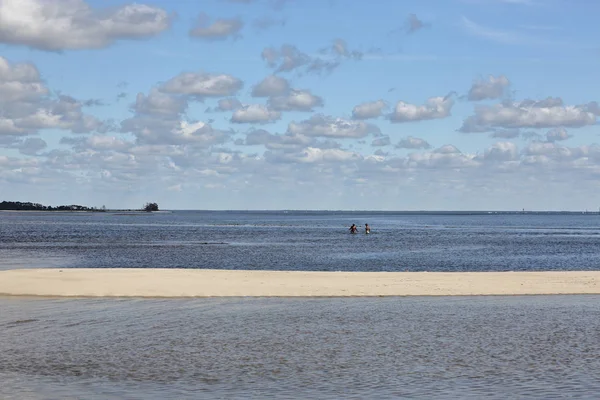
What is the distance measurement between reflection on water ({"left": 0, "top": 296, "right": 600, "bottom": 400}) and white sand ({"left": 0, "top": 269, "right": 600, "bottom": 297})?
279 centimetres

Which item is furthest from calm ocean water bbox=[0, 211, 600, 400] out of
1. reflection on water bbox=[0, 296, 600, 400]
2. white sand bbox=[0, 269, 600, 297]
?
white sand bbox=[0, 269, 600, 297]

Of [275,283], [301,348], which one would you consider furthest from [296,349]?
[275,283]

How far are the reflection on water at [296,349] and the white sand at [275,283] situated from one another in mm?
2794

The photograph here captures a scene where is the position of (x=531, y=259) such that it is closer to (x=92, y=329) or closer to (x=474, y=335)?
(x=474, y=335)

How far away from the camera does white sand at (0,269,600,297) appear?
34.1 metres

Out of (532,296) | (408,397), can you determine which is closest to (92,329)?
(408,397)

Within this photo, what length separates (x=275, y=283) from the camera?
37469 mm

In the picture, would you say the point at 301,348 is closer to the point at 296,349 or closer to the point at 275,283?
the point at 296,349

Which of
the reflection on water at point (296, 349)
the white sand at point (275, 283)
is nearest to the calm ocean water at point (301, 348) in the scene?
the reflection on water at point (296, 349)

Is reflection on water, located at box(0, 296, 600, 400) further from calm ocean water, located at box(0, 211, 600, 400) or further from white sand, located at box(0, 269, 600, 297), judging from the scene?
white sand, located at box(0, 269, 600, 297)

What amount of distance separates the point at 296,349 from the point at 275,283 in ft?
54.7

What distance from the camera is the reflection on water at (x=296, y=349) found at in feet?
52.9

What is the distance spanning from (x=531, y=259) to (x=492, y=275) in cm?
2627

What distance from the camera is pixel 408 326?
82.6 ft
